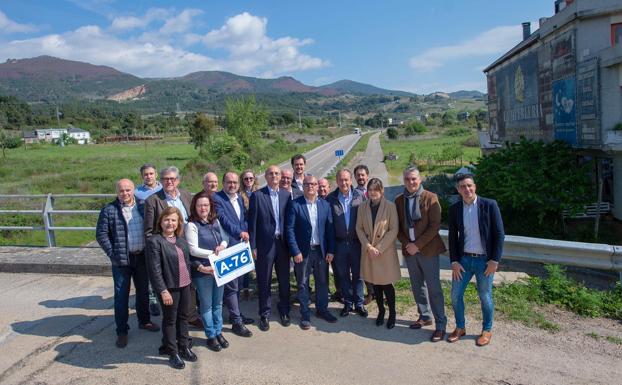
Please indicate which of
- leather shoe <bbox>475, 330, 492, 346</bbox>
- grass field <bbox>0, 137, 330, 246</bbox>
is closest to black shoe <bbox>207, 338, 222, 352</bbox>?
leather shoe <bbox>475, 330, 492, 346</bbox>

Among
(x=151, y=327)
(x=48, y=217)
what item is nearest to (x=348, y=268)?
(x=151, y=327)

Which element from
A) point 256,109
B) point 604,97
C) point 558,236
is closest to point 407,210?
point 604,97

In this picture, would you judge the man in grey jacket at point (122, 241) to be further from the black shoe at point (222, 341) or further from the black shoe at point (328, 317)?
the black shoe at point (328, 317)

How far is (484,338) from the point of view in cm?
455

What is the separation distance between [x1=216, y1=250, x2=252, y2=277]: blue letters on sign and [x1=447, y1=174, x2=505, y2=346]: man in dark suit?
216 centimetres

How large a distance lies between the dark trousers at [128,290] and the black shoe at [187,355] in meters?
0.81

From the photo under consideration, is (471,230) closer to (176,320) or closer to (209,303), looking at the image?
(209,303)

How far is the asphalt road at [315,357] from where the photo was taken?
4031 millimetres

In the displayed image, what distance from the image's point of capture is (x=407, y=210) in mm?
5035

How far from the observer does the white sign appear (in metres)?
4.76

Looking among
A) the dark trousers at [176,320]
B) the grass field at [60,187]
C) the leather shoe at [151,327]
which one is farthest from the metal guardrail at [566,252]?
the grass field at [60,187]

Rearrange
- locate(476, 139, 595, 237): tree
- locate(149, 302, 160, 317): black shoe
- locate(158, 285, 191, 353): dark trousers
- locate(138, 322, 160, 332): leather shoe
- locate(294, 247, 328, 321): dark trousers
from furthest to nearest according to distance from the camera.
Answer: locate(476, 139, 595, 237): tree → locate(149, 302, 160, 317): black shoe → locate(294, 247, 328, 321): dark trousers → locate(138, 322, 160, 332): leather shoe → locate(158, 285, 191, 353): dark trousers

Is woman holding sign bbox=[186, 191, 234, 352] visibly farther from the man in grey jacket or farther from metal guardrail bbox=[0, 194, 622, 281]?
metal guardrail bbox=[0, 194, 622, 281]

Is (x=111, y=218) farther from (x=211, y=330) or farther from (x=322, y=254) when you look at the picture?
(x=322, y=254)
